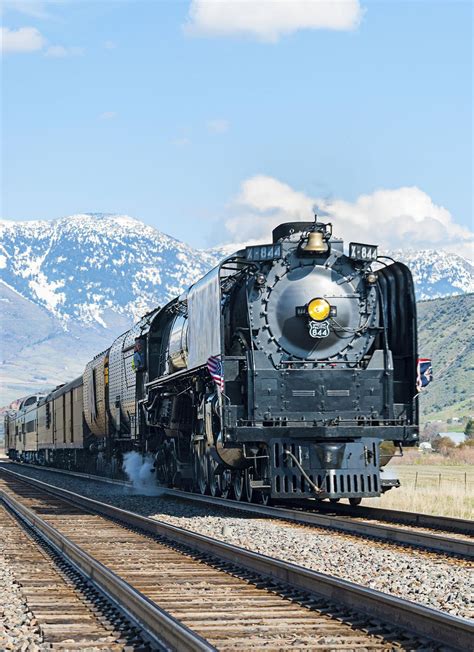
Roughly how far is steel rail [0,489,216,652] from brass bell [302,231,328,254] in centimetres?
640

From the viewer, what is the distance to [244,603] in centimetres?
849

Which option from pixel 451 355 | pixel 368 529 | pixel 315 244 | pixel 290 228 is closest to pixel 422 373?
pixel 315 244

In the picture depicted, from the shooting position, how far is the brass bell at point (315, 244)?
55.8 feet

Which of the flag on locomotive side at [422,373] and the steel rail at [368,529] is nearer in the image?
the steel rail at [368,529]

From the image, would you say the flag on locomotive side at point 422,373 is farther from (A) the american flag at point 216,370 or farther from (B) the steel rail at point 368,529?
(A) the american flag at point 216,370

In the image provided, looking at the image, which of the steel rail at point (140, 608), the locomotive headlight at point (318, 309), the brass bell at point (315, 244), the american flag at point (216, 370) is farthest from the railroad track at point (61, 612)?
the brass bell at point (315, 244)

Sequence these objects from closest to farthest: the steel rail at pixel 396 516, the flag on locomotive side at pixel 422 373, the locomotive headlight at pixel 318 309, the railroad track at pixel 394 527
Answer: the railroad track at pixel 394 527, the steel rail at pixel 396 516, the locomotive headlight at pixel 318 309, the flag on locomotive side at pixel 422 373

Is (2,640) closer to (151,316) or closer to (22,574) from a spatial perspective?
(22,574)

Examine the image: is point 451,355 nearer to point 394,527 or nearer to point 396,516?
point 396,516

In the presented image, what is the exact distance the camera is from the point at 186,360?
20156 mm

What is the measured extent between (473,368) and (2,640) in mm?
148499

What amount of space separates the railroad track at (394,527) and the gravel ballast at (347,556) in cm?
23

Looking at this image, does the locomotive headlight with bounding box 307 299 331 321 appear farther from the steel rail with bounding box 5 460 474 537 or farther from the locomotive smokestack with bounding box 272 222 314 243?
the steel rail with bounding box 5 460 474 537

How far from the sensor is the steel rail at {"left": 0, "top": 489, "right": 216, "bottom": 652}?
654 cm
